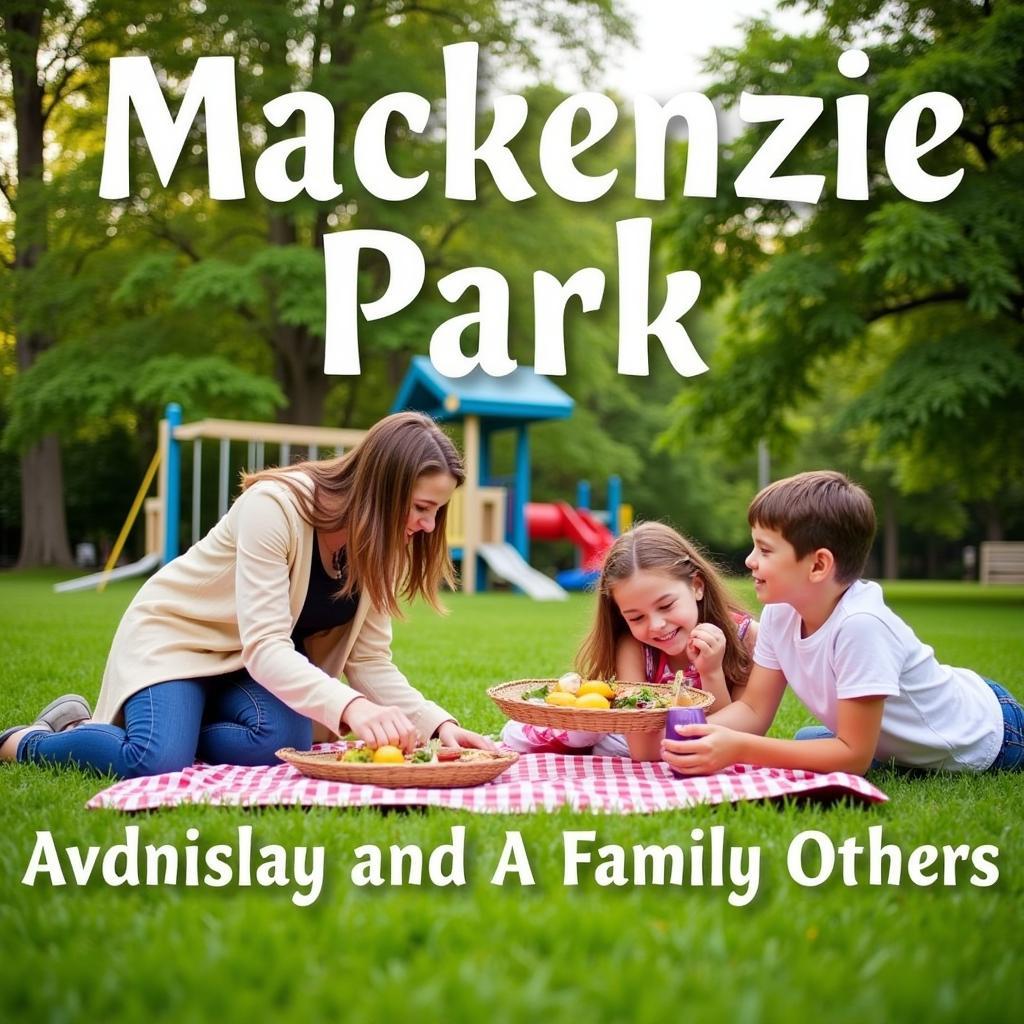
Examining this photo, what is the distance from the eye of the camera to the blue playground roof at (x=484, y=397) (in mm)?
18484

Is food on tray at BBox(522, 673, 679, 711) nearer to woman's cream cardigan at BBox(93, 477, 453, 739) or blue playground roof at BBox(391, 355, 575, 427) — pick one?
woman's cream cardigan at BBox(93, 477, 453, 739)

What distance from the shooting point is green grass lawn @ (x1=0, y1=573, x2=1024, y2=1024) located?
1870mm

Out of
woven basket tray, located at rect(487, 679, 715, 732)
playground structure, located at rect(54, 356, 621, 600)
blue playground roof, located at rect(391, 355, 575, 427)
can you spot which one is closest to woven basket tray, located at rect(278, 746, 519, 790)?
woven basket tray, located at rect(487, 679, 715, 732)

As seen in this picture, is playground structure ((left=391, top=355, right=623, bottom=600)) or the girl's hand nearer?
the girl's hand

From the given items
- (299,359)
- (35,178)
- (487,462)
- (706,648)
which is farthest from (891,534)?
(706,648)

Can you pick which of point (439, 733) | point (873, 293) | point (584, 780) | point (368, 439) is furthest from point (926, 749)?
point (873, 293)

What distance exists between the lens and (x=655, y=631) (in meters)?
4.26

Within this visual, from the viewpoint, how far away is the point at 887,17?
18.0 metres

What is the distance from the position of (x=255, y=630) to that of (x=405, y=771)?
0.75 meters

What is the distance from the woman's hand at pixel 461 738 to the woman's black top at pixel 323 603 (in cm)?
59

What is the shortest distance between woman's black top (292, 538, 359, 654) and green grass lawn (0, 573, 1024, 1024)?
97 cm

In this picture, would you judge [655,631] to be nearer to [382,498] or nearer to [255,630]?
[382,498]

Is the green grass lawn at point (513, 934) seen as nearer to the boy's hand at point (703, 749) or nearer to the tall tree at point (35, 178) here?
the boy's hand at point (703, 749)

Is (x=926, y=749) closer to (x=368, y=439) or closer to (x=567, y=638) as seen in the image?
(x=368, y=439)
